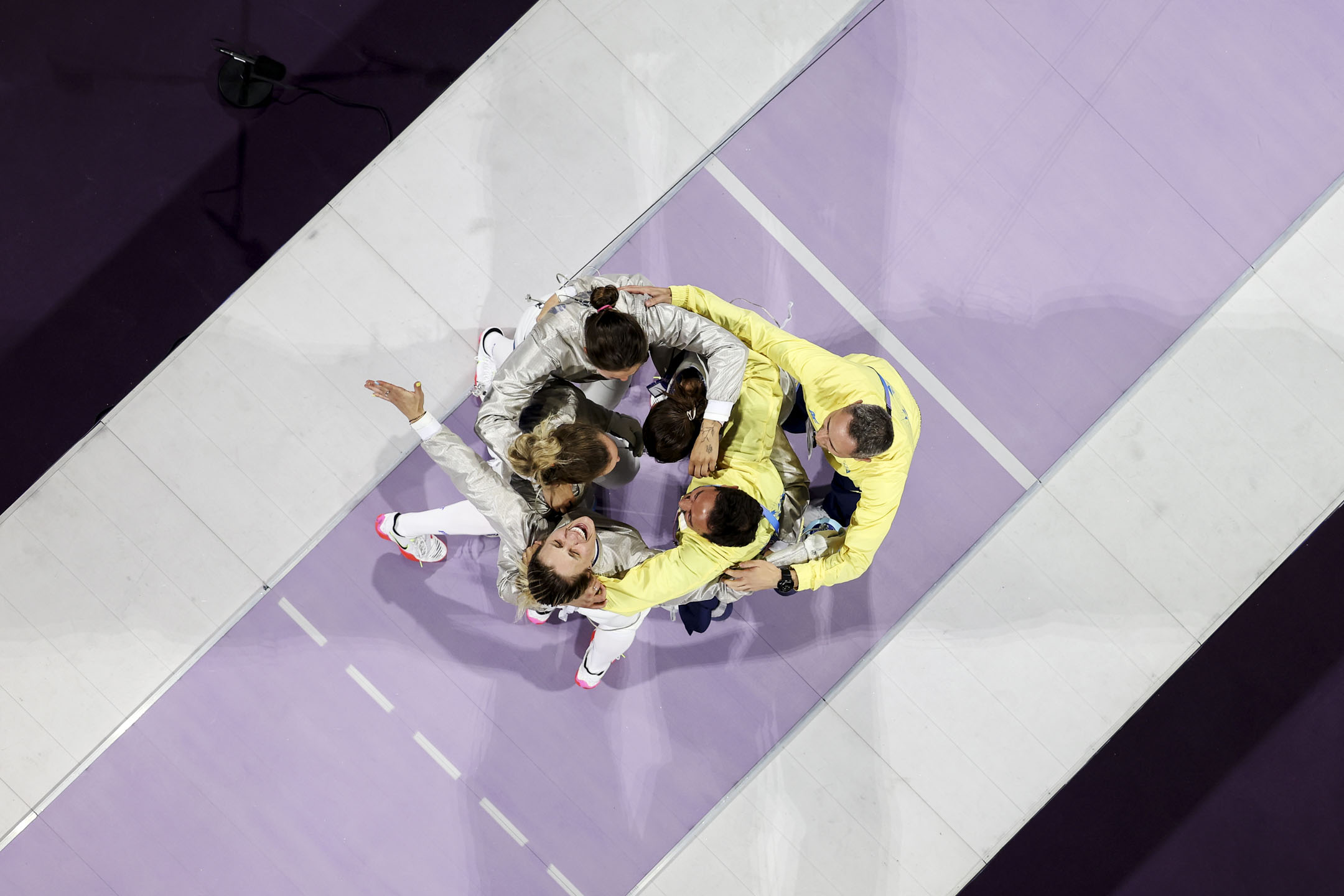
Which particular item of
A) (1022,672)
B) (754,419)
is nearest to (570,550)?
(754,419)

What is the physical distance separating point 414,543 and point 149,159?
2934 mm

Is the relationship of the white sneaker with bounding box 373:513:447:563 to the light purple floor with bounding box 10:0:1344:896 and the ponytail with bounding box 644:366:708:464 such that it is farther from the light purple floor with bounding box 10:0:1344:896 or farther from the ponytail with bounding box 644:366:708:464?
the ponytail with bounding box 644:366:708:464

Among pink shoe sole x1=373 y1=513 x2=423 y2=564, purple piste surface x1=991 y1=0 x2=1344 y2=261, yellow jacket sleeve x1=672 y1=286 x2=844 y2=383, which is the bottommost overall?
pink shoe sole x1=373 y1=513 x2=423 y2=564

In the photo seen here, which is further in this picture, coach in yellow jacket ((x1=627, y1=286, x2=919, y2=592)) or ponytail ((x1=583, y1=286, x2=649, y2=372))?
coach in yellow jacket ((x1=627, y1=286, x2=919, y2=592))

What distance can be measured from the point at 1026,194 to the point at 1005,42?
3.10ft

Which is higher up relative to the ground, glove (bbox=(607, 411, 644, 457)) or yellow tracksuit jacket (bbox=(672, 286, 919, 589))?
yellow tracksuit jacket (bbox=(672, 286, 919, 589))

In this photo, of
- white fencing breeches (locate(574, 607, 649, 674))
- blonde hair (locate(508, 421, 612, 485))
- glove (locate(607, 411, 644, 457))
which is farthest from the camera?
glove (locate(607, 411, 644, 457))

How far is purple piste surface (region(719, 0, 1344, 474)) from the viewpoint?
507 centimetres

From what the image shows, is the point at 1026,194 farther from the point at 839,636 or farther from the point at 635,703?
the point at 635,703

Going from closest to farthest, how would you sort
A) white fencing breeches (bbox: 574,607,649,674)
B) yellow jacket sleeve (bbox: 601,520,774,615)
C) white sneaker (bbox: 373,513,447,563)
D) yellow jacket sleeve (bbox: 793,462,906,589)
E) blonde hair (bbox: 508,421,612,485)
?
blonde hair (bbox: 508,421,612,485) < yellow jacket sleeve (bbox: 601,520,774,615) < yellow jacket sleeve (bbox: 793,462,906,589) < white fencing breeches (bbox: 574,607,649,674) < white sneaker (bbox: 373,513,447,563)

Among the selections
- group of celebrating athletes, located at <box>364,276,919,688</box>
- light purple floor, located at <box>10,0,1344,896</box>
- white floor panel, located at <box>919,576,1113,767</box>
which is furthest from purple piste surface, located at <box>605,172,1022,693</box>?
group of celebrating athletes, located at <box>364,276,919,688</box>

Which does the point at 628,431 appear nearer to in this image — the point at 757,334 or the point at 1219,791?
the point at 757,334

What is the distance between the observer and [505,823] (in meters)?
4.89

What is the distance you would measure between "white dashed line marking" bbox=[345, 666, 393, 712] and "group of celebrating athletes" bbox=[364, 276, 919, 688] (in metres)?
1.45
